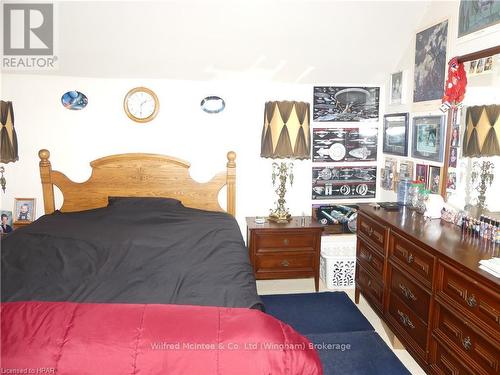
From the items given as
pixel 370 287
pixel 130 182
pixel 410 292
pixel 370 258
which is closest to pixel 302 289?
pixel 370 287

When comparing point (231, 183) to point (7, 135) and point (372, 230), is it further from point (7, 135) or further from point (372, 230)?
point (7, 135)

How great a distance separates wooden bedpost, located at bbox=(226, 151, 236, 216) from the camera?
4039 mm

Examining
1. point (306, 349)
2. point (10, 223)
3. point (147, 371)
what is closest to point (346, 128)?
point (306, 349)

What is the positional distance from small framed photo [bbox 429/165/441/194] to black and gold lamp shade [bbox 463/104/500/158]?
0.39 m

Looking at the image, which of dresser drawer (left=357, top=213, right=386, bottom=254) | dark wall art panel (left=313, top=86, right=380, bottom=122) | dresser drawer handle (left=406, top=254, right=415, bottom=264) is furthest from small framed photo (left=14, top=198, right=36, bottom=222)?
dresser drawer handle (left=406, top=254, right=415, bottom=264)

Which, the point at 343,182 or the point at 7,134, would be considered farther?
the point at 343,182

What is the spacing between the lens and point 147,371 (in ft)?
5.72

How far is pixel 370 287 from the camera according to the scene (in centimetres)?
334

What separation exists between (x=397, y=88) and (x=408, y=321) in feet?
7.38

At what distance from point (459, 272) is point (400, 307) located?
2.67 feet

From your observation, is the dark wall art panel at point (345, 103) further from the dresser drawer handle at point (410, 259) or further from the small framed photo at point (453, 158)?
the dresser drawer handle at point (410, 259)

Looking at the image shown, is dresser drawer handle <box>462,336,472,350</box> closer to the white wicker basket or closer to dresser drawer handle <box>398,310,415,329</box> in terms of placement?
dresser drawer handle <box>398,310,415,329</box>

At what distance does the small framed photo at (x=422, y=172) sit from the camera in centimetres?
344

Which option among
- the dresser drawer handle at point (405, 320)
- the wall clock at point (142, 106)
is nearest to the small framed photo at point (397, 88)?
the dresser drawer handle at point (405, 320)
